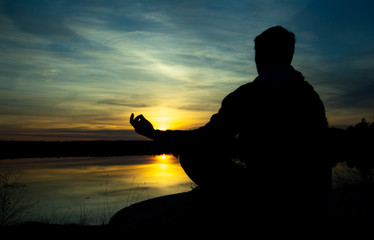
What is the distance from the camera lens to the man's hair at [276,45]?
2.19 metres

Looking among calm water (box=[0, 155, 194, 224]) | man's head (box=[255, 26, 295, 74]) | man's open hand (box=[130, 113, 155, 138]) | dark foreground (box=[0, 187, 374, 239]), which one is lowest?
calm water (box=[0, 155, 194, 224])

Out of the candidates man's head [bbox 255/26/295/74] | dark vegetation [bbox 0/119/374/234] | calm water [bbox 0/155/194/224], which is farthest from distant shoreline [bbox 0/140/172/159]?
man's head [bbox 255/26/295/74]

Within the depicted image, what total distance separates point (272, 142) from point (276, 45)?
0.72 m

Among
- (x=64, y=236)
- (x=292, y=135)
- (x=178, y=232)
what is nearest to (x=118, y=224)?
(x=64, y=236)

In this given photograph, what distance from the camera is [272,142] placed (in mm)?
1922

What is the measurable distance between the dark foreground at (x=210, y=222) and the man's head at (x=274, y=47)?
3.35 ft

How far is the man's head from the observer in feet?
7.18

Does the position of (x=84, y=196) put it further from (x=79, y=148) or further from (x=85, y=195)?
(x=79, y=148)

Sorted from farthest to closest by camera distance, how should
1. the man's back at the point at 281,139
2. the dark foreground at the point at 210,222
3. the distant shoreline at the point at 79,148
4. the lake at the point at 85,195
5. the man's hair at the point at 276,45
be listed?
the lake at the point at 85,195, the distant shoreline at the point at 79,148, the man's hair at the point at 276,45, the dark foreground at the point at 210,222, the man's back at the point at 281,139

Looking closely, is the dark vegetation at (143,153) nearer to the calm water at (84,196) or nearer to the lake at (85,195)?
the lake at (85,195)

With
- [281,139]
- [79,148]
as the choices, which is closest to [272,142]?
[281,139]

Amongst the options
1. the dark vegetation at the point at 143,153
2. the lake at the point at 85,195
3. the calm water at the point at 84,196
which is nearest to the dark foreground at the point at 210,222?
the dark vegetation at the point at 143,153

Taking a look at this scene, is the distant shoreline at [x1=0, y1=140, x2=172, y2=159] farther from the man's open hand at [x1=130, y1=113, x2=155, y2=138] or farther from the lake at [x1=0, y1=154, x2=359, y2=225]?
the man's open hand at [x1=130, y1=113, x2=155, y2=138]

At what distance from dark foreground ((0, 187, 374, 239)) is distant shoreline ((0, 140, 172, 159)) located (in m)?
1.11
